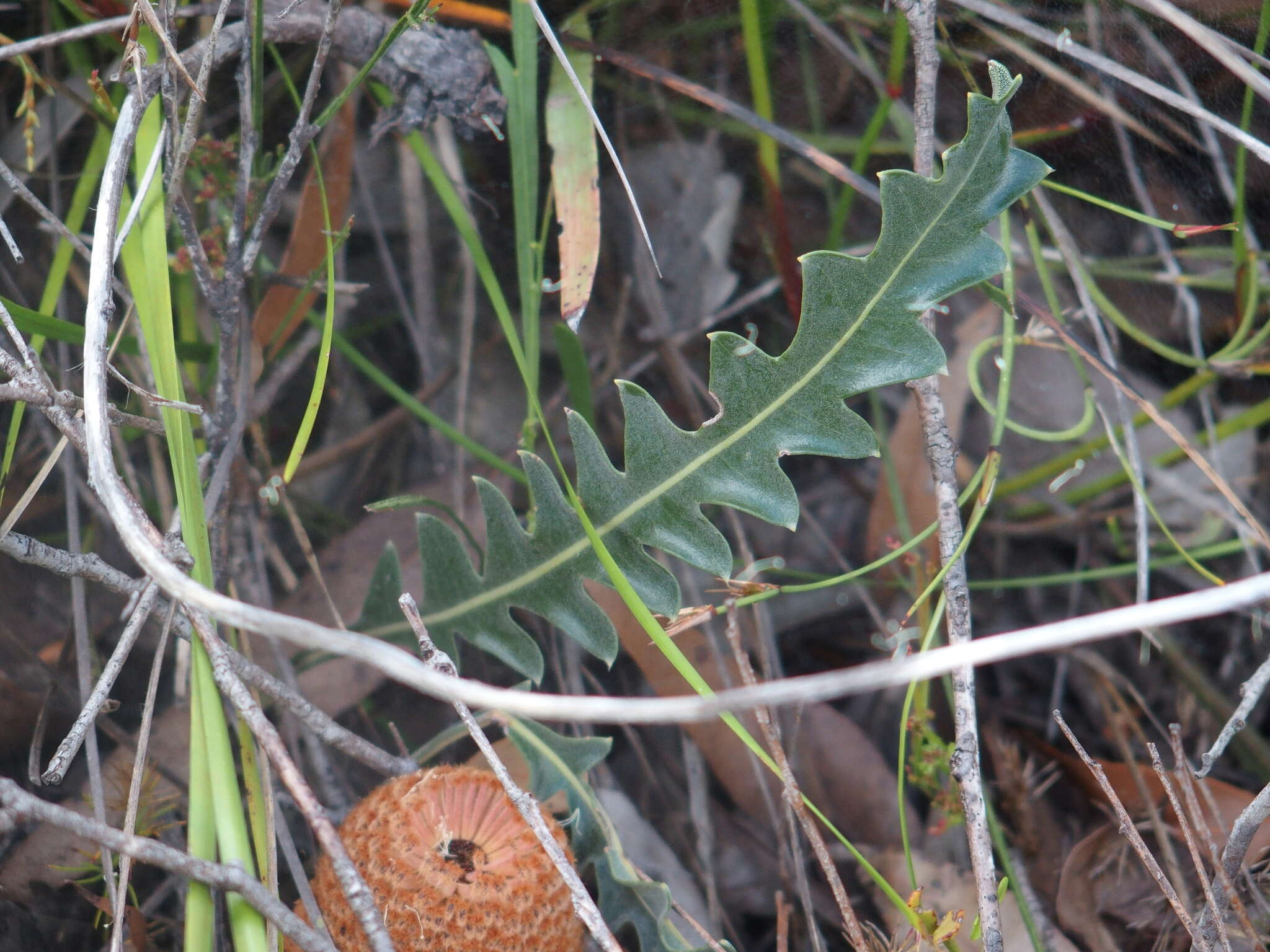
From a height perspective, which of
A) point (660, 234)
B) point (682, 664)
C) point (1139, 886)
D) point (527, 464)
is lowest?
point (1139, 886)

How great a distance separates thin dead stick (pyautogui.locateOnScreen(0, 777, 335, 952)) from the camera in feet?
2.44

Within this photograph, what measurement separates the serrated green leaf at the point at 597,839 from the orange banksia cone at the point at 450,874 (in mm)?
Result: 61

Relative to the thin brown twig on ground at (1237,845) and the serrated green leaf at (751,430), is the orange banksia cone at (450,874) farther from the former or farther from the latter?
the thin brown twig on ground at (1237,845)

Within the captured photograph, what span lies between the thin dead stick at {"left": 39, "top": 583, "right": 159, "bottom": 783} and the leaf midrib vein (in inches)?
15.3

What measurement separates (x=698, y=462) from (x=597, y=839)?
1.49 ft

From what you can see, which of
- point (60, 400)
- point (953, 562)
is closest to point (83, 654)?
point (60, 400)

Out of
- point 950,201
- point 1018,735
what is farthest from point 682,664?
point 1018,735

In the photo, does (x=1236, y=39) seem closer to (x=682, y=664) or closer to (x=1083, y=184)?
(x=1083, y=184)

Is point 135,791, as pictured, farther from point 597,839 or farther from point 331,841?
point 597,839

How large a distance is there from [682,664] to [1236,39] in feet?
3.57

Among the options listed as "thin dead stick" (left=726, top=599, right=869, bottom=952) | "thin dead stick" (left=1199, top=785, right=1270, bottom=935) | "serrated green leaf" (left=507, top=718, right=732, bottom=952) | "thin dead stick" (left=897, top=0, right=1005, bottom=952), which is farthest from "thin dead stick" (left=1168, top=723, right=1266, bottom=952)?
"serrated green leaf" (left=507, top=718, right=732, bottom=952)

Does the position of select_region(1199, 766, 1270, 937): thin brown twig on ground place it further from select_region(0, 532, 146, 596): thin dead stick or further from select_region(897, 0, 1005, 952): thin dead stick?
select_region(0, 532, 146, 596): thin dead stick

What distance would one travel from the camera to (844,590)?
1.58 metres

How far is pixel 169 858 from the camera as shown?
756mm
